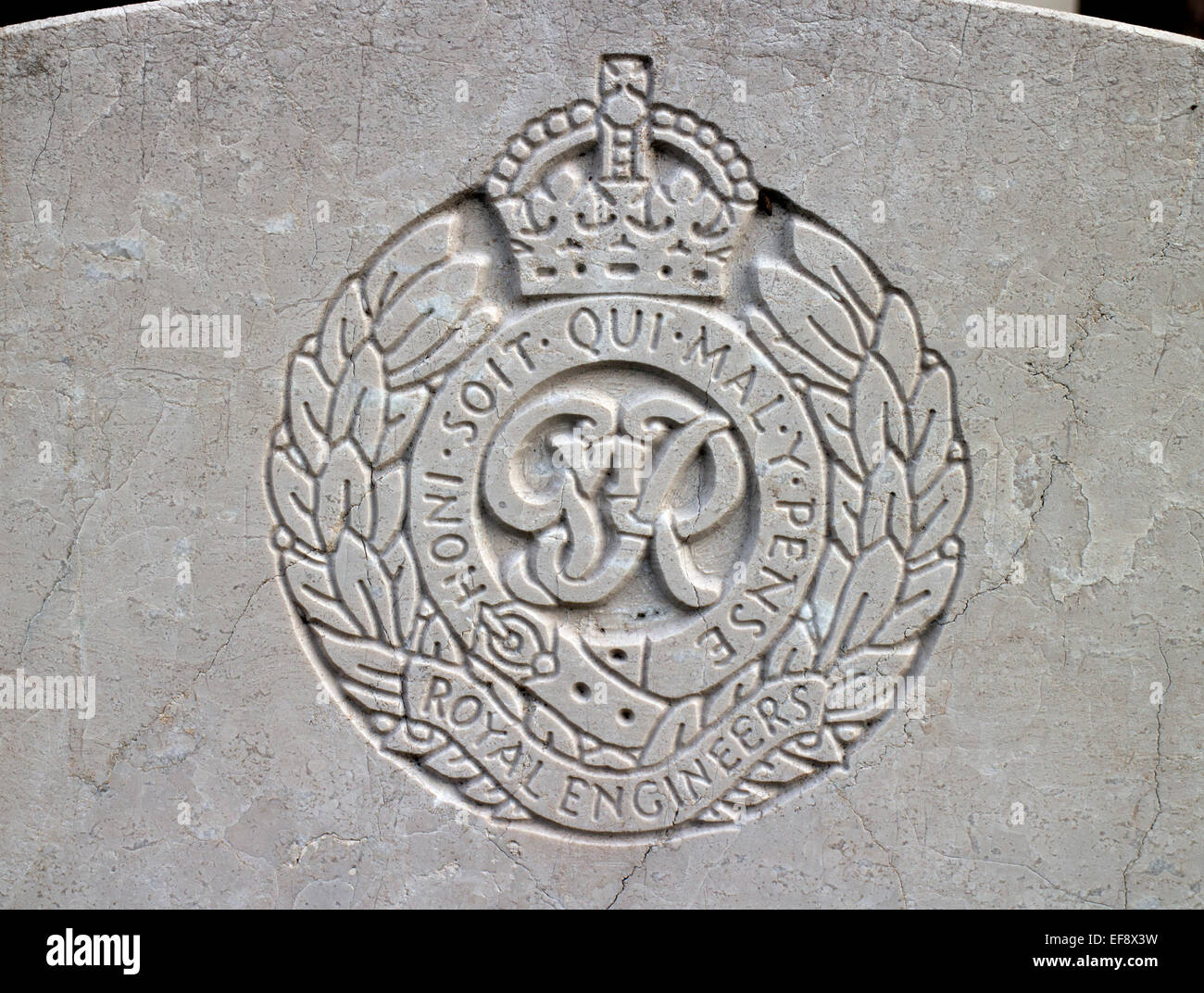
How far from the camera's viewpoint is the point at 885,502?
2279 millimetres

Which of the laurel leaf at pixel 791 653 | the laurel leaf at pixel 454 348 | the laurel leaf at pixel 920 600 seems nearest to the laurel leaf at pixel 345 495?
the laurel leaf at pixel 454 348

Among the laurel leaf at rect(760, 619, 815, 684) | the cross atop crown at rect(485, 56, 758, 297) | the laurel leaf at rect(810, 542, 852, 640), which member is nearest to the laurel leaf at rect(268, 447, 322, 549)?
the cross atop crown at rect(485, 56, 758, 297)

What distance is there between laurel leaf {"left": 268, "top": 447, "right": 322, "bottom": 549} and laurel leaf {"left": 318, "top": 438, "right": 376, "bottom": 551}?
19 mm

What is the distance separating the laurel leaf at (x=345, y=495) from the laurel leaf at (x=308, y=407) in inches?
1.2

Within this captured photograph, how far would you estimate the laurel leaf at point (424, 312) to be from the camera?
7.34 ft

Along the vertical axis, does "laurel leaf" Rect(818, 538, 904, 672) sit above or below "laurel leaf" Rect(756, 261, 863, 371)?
below

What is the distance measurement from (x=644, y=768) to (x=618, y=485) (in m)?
0.56

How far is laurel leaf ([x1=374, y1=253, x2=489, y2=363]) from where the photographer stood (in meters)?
2.24

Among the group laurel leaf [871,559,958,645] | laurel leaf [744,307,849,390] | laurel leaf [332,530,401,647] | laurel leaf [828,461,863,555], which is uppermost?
laurel leaf [744,307,849,390]

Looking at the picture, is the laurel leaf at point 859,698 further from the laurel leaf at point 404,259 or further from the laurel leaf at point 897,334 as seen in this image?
the laurel leaf at point 404,259

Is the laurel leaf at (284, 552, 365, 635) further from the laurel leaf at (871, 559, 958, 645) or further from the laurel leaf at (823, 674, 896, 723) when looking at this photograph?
the laurel leaf at (871, 559, 958, 645)

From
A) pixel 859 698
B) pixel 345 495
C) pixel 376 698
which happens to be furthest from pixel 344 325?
pixel 859 698

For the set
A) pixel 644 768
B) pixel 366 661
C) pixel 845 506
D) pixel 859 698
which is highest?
pixel 845 506

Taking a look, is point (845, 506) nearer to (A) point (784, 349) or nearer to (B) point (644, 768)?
(A) point (784, 349)
